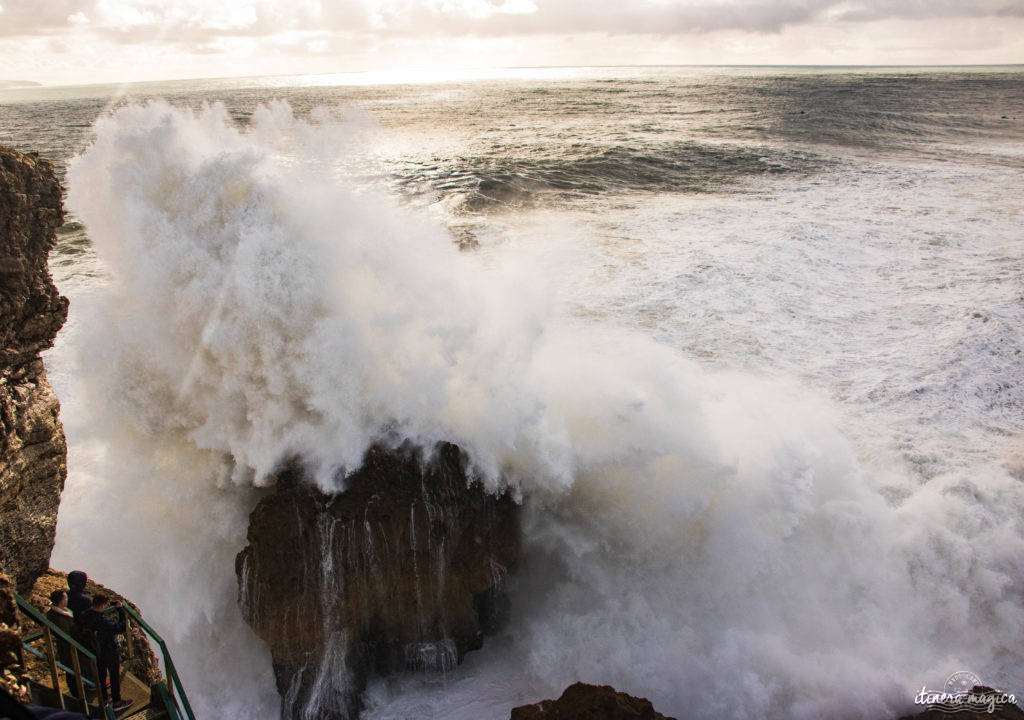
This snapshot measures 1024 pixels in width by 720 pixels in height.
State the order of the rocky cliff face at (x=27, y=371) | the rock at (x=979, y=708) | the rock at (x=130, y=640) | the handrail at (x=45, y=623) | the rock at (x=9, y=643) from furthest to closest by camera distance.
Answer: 1. the rock at (x=979, y=708)
2. the rock at (x=130, y=640)
3. the rocky cliff face at (x=27, y=371)
4. the handrail at (x=45, y=623)
5. the rock at (x=9, y=643)

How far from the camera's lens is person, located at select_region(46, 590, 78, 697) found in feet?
13.8

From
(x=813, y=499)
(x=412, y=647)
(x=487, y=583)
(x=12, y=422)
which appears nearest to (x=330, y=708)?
(x=412, y=647)

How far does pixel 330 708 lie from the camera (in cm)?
611

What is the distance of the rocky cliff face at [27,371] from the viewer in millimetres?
4664

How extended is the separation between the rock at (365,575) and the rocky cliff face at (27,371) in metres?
1.84

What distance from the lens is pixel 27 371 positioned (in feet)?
16.4

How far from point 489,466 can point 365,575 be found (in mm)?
1699

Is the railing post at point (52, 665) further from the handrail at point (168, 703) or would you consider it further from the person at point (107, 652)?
the handrail at point (168, 703)

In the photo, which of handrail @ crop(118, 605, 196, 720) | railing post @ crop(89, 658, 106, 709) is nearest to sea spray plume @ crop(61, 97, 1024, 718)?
handrail @ crop(118, 605, 196, 720)

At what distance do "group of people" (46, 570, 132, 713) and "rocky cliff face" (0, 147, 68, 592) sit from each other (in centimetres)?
61

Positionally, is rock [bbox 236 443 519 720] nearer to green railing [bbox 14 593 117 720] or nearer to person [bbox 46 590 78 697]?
person [bbox 46 590 78 697]

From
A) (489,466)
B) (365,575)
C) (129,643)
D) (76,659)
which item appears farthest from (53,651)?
(489,466)

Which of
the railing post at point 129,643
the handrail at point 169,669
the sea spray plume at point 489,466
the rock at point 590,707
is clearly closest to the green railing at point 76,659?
the handrail at point 169,669

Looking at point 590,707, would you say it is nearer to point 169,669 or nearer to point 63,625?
point 169,669
